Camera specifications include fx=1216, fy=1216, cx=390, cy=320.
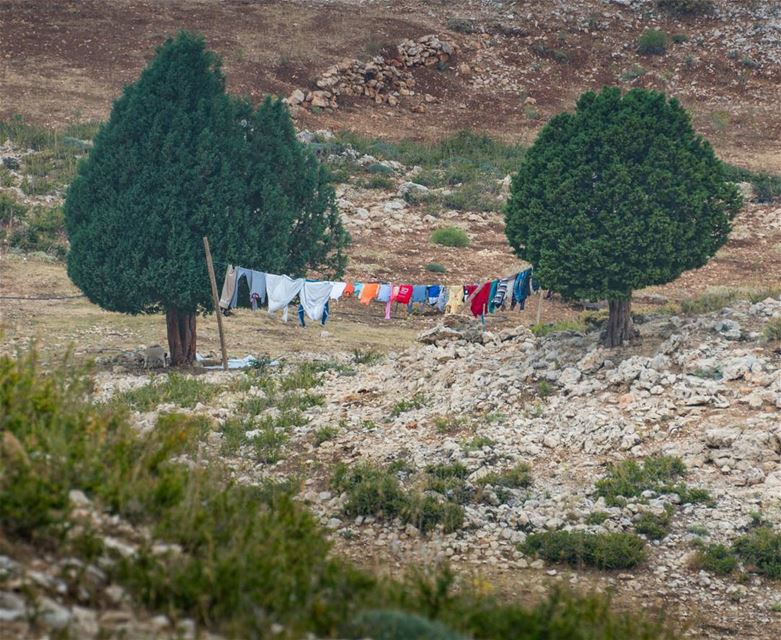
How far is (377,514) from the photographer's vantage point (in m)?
13.3

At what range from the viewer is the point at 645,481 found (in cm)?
1395

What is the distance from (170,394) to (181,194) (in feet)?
14.9

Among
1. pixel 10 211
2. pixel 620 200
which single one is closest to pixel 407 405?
pixel 620 200

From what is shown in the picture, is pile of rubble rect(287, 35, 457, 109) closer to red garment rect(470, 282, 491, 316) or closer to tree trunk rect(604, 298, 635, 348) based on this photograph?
red garment rect(470, 282, 491, 316)

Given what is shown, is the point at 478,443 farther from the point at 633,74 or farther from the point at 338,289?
the point at 633,74

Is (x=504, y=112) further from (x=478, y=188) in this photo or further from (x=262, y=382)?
(x=262, y=382)

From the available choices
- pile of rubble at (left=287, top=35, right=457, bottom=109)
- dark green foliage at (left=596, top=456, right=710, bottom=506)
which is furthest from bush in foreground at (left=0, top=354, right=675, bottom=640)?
pile of rubble at (left=287, top=35, right=457, bottom=109)

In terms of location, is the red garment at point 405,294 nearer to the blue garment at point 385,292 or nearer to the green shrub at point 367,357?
the blue garment at point 385,292

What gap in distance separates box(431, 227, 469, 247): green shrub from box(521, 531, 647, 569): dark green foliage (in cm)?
1993

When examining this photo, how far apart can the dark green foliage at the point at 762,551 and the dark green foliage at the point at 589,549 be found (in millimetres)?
989

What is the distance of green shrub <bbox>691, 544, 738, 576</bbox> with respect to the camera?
39.7ft

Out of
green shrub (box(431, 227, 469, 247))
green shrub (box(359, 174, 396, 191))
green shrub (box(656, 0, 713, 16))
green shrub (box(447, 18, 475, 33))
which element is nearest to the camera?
green shrub (box(431, 227, 469, 247))

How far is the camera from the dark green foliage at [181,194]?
21031 mm

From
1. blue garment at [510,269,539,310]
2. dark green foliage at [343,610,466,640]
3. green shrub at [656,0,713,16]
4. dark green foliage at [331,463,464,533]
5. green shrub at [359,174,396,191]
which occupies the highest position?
green shrub at [656,0,713,16]
